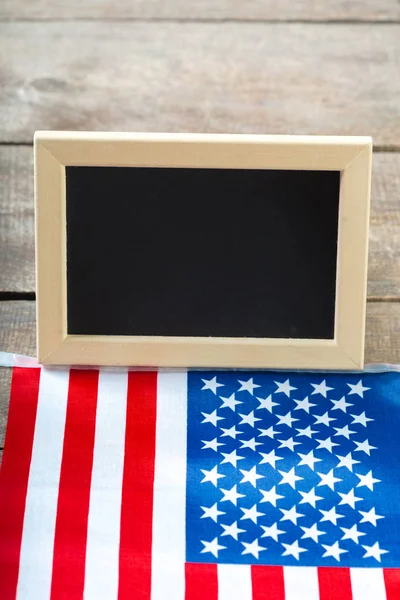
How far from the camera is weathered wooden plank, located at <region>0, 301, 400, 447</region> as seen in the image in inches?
37.0

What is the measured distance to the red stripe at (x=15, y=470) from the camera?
806 mm

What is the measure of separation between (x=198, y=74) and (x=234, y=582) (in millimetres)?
688

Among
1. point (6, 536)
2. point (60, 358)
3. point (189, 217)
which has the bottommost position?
point (6, 536)

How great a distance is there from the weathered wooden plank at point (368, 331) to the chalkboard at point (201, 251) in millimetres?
117

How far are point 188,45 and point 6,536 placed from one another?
2.36 ft

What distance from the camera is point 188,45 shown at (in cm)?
114

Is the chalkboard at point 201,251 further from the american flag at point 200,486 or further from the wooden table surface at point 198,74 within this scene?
the wooden table surface at point 198,74

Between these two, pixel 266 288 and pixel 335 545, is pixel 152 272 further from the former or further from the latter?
pixel 335 545

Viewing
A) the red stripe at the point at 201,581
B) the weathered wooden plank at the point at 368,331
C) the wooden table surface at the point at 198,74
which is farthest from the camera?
the wooden table surface at the point at 198,74

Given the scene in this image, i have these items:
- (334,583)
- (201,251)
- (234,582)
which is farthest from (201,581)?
(201,251)

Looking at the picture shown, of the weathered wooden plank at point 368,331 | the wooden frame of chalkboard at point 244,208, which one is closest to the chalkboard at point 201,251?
the wooden frame of chalkboard at point 244,208

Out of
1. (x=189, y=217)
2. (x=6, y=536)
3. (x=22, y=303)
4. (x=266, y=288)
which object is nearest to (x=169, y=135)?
(x=189, y=217)

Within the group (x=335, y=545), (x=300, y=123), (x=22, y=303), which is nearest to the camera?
(x=335, y=545)

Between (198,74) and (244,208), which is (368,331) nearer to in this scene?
(244,208)
